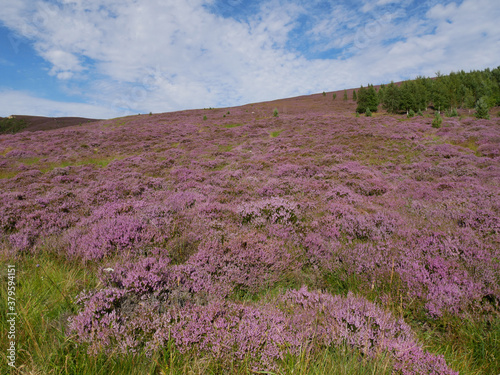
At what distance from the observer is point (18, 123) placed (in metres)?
40.2

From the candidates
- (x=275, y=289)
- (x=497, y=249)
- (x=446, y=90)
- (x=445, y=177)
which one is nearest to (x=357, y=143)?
(x=445, y=177)

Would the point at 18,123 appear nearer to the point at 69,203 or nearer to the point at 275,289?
the point at 69,203

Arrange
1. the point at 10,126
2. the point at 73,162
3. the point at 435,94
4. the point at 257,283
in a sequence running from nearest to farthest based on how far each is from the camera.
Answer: the point at 257,283
the point at 73,162
the point at 10,126
the point at 435,94

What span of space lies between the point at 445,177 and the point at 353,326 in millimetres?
10188

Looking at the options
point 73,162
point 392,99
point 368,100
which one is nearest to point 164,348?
point 73,162

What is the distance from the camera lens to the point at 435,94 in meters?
55.4

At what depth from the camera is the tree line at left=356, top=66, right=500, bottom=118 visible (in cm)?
4492

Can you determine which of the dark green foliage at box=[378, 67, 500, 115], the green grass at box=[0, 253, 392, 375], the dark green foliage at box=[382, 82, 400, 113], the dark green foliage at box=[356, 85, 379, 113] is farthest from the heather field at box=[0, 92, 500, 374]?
the dark green foliage at box=[378, 67, 500, 115]

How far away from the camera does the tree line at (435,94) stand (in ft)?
147

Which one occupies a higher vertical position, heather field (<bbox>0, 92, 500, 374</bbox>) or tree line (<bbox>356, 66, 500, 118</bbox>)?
tree line (<bbox>356, 66, 500, 118</bbox>)

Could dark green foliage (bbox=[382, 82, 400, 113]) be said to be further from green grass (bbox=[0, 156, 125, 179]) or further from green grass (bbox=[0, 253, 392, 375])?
green grass (bbox=[0, 253, 392, 375])

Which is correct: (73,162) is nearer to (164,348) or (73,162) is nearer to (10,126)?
(164,348)

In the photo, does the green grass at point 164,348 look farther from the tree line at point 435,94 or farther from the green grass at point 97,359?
the tree line at point 435,94

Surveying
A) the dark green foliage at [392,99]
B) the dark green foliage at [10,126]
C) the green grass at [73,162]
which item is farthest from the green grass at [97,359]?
the dark green foliage at [392,99]
